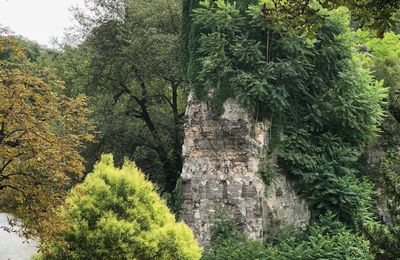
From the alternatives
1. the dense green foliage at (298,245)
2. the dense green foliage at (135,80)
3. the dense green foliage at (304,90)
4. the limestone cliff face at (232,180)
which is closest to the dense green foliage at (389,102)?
the dense green foliage at (304,90)

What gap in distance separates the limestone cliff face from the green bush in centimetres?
324

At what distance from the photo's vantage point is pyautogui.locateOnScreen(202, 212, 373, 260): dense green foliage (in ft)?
40.9

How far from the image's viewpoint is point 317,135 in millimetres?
15773

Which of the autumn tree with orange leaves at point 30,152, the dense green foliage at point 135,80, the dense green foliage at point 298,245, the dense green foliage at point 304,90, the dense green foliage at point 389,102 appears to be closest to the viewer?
the autumn tree with orange leaves at point 30,152

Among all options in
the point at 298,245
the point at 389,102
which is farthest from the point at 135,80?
Result: the point at 298,245

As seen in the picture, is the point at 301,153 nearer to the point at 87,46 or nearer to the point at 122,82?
the point at 122,82

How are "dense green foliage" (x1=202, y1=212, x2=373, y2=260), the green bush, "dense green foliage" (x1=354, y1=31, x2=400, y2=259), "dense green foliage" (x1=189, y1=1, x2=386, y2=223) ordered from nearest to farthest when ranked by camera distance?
the green bush, "dense green foliage" (x1=202, y1=212, x2=373, y2=260), "dense green foliage" (x1=189, y1=1, x2=386, y2=223), "dense green foliage" (x1=354, y1=31, x2=400, y2=259)

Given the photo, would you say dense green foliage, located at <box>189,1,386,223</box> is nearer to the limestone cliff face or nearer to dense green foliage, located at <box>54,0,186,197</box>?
the limestone cliff face

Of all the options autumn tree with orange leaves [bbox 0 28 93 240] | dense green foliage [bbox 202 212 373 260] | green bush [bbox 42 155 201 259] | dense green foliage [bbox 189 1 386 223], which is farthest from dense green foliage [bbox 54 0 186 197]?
autumn tree with orange leaves [bbox 0 28 93 240]

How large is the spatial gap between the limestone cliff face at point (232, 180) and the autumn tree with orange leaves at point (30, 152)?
618cm

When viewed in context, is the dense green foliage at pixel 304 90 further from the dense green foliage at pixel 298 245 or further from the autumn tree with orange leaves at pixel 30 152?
the autumn tree with orange leaves at pixel 30 152

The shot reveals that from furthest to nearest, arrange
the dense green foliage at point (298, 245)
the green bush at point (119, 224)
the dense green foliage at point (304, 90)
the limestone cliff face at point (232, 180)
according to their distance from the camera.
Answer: the dense green foliage at point (304, 90)
the limestone cliff face at point (232, 180)
the dense green foliage at point (298, 245)
the green bush at point (119, 224)

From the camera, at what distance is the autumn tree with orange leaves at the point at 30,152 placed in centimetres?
842

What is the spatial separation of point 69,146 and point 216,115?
21.8 feet
